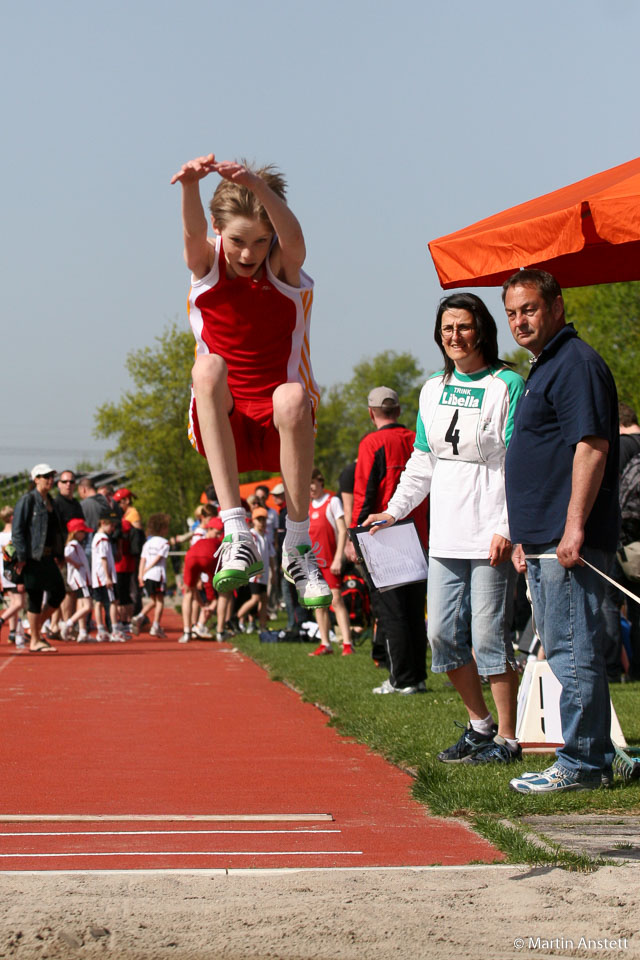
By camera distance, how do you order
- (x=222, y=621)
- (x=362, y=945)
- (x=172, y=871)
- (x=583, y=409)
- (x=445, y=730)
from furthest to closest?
(x=222, y=621)
(x=445, y=730)
(x=583, y=409)
(x=172, y=871)
(x=362, y=945)

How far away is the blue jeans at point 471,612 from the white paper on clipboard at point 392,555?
0.89m

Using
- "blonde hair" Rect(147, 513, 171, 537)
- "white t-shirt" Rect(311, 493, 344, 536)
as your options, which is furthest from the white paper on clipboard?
"blonde hair" Rect(147, 513, 171, 537)

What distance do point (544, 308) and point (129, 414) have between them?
41684 millimetres

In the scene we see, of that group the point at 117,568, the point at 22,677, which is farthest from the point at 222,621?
the point at 22,677

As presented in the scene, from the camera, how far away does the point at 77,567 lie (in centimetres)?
1645

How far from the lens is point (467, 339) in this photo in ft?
20.6

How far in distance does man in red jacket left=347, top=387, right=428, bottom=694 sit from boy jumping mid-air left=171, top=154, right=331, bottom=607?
13.0 feet

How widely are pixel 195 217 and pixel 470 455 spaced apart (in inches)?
99.0

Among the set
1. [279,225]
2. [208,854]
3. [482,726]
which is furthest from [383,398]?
[208,854]

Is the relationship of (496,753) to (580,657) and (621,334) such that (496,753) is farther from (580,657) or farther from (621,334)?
(621,334)

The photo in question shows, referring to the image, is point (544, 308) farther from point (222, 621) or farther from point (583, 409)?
point (222, 621)

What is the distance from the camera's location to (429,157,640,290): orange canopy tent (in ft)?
18.0

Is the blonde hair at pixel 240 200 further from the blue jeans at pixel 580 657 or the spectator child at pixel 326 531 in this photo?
the spectator child at pixel 326 531

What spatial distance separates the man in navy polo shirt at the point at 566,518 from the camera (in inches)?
213
